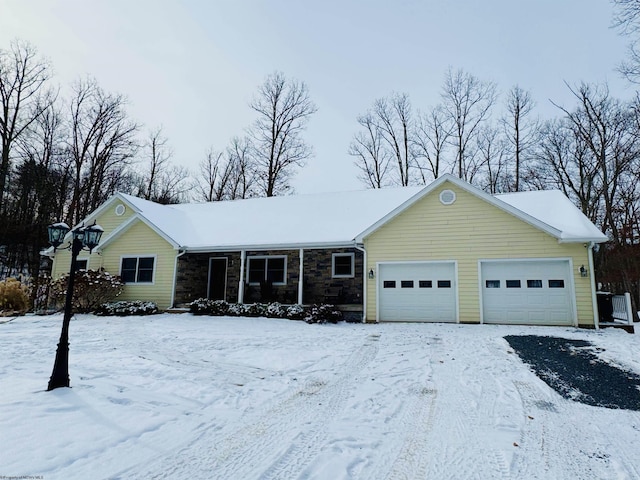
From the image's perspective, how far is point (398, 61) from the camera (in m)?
13.7

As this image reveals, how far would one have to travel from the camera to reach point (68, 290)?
5117mm

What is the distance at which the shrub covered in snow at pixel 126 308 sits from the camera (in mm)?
13539

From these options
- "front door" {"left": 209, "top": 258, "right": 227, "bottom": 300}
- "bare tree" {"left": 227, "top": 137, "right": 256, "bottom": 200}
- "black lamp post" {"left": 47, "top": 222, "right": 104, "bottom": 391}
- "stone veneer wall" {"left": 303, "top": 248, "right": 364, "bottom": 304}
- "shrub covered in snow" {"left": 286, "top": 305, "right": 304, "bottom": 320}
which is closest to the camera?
"black lamp post" {"left": 47, "top": 222, "right": 104, "bottom": 391}

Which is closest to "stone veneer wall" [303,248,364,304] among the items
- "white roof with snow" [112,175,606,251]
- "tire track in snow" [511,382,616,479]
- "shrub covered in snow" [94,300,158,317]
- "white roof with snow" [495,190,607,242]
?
"white roof with snow" [112,175,606,251]

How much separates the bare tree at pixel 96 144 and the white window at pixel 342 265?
17.2 metres

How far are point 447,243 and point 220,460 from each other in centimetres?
1039

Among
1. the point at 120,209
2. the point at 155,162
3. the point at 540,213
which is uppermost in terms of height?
the point at 155,162

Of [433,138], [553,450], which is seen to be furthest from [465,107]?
[553,450]

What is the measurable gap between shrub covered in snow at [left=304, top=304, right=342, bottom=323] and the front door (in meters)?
5.79

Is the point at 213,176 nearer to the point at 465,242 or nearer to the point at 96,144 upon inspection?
the point at 96,144

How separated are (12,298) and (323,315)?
1263 cm

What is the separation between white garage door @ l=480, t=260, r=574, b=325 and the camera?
10805 mm

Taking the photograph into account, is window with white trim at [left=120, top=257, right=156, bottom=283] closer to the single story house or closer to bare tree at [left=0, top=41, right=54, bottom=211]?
the single story house

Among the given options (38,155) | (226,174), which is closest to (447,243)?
(226,174)
